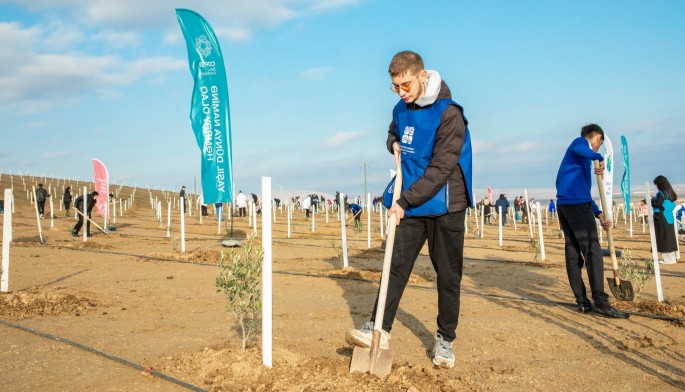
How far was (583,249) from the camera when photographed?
6.02 meters

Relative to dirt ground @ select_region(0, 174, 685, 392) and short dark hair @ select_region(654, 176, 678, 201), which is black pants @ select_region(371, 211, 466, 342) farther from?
short dark hair @ select_region(654, 176, 678, 201)

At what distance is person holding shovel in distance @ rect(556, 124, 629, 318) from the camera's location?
5922 mm

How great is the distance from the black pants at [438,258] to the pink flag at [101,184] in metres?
16.5

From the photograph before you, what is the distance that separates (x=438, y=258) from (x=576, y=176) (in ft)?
8.83

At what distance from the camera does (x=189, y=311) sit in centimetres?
626

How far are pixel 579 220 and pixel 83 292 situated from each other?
578 cm

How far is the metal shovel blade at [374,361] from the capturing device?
3561 mm

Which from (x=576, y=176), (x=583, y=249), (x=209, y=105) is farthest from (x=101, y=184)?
(x=583, y=249)

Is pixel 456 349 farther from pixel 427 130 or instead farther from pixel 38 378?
pixel 38 378

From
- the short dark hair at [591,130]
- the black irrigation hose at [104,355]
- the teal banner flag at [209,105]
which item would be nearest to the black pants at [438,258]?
the black irrigation hose at [104,355]

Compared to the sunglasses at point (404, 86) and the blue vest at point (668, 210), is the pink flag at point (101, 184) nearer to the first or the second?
the blue vest at point (668, 210)

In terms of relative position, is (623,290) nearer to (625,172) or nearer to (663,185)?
(663,185)

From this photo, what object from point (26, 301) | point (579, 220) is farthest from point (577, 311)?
point (26, 301)

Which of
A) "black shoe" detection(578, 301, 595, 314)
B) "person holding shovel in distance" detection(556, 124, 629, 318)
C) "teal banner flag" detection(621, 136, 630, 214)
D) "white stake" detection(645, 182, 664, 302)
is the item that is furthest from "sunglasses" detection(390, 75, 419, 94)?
"teal banner flag" detection(621, 136, 630, 214)
